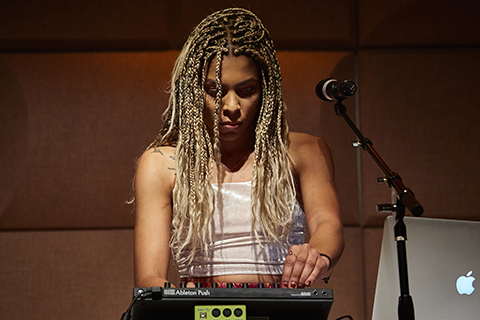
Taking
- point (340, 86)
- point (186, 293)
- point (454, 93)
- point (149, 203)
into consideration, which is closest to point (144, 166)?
point (149, 203)

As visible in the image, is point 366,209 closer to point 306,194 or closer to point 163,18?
point 306,194

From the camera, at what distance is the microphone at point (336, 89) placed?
1.28 m

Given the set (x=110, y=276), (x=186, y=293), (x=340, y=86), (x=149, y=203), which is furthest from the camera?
(x=110, y=276)

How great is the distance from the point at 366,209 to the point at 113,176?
1.07 metres

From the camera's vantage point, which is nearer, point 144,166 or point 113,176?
point 144,166

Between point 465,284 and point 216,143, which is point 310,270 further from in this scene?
point 216,143

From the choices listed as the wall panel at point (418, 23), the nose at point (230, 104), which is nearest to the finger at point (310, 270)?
the nose at point (230, 104)

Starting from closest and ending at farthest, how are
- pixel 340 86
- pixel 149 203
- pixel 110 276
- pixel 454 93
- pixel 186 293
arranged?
pixel 186 293 → pixel 340 86 → pixel 149 203 → pixel 110 276 → pixel 454 93

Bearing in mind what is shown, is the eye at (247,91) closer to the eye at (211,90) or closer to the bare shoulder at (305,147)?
the eye at (211,90)

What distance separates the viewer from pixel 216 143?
169 cm

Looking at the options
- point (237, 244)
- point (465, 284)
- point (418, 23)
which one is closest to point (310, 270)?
point (465, 284)

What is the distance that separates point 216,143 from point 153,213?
283mm

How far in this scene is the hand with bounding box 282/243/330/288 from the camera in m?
1.06

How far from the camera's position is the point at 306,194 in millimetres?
1670
